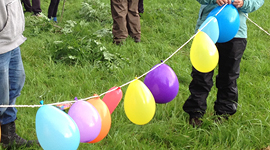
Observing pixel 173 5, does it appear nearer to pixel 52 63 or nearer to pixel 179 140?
pixel 52 63

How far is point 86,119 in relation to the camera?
1252 millimetres

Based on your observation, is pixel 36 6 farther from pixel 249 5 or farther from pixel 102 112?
pixel 102 112

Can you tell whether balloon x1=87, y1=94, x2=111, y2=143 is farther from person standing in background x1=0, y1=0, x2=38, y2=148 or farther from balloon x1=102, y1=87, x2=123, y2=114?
person standing in background x1=0, y1=0, x2=38, y2=148

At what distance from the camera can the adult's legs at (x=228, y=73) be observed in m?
2.01

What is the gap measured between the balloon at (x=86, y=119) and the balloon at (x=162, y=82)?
0.42m

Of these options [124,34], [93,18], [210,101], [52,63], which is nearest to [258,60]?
[210,101]

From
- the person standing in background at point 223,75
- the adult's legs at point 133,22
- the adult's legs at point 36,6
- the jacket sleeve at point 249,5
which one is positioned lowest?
the adult's legs at point 36,6

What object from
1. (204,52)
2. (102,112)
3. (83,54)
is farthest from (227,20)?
(83,54)

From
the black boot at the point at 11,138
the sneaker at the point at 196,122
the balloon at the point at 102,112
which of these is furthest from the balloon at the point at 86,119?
the sneaker at the point at 196,122

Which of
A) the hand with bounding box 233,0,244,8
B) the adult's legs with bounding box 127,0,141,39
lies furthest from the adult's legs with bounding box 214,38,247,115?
the adult's legs with bounding box 127,0,141,39

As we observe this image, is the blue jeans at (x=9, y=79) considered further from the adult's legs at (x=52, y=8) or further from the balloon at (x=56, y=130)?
the adult's legs at (x=52, y=8)

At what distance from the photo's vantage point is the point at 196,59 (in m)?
1.58

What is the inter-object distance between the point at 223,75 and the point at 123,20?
2.16 m

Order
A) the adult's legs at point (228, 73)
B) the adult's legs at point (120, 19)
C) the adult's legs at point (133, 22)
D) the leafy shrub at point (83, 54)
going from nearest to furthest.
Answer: the adult's legs at point (228, 73)
the leafy shrub at point (83, 54)
the adult's legs at point (120, 19)
the adult's legs at point (133, 22)
